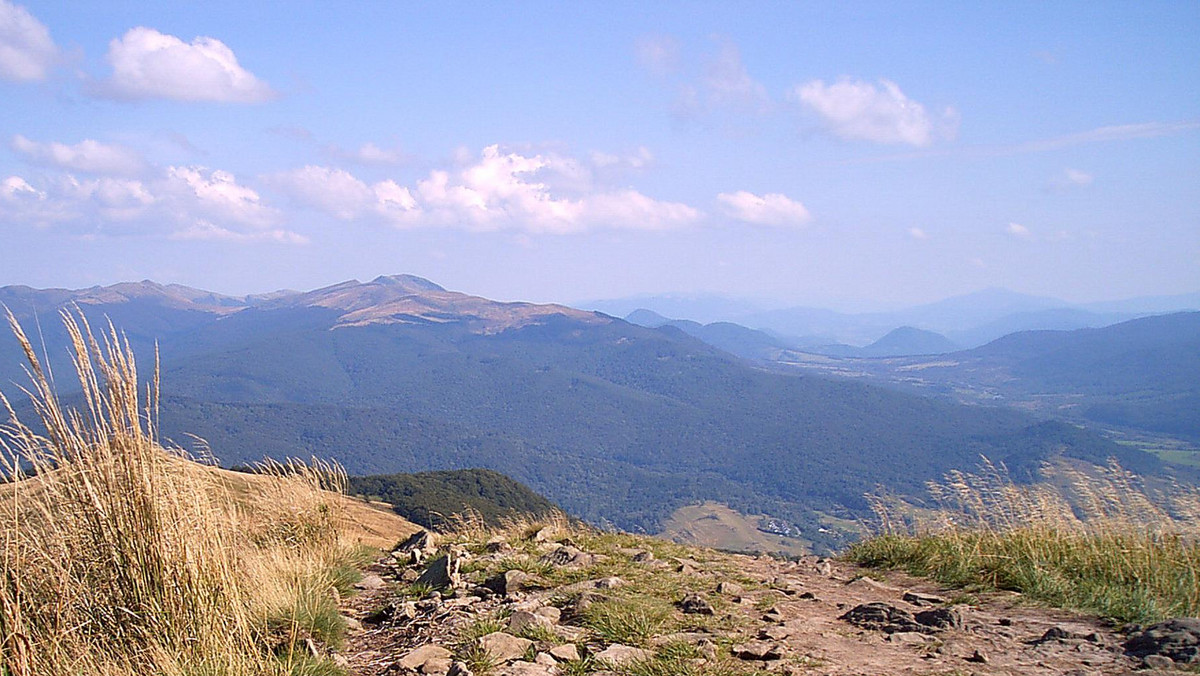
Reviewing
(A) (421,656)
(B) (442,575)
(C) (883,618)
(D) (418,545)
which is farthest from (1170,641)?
(D) (418,545)

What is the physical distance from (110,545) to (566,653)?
2.85 m

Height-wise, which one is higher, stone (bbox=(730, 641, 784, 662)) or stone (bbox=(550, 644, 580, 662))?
stone (bbox=(730, 641, 784, 662))

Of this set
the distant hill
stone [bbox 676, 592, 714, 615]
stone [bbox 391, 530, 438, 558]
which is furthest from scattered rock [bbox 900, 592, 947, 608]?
the distant hill

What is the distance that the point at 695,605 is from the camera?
590 centimetres

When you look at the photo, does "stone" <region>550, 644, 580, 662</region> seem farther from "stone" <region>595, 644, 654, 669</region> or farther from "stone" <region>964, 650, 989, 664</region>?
"stone" <region>964, 650, 989, 664</region>

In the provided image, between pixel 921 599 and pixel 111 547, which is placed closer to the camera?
pixel 111 547

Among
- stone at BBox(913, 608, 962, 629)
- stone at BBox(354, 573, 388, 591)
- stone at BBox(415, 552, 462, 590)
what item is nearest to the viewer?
stone at BBox(913, 608, 962, 629)

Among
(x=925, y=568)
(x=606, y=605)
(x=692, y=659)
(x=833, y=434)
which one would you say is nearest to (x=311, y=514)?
(x=606, y=605)

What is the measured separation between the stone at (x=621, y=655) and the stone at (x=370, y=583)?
3212 millimetres

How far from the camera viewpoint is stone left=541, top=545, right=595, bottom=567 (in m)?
7.32

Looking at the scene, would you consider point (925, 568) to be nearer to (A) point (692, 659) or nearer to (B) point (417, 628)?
(A) point (692, 659)

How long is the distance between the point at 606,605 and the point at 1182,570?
488 centimetres

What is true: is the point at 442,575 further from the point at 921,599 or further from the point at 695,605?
the point at 921,599

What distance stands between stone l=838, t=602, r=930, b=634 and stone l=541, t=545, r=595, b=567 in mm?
2593
